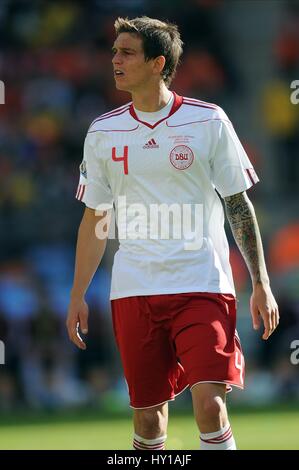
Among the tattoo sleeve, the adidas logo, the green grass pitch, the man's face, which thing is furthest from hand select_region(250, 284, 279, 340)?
the green grass pitch

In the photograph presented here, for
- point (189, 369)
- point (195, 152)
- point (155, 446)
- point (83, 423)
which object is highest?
point (195, 152)

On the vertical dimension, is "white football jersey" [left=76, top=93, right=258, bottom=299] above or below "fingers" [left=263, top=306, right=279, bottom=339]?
above

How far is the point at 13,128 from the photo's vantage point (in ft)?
64.3

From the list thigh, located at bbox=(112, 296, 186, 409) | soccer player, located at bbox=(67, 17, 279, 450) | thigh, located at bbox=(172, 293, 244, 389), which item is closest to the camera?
thigh, located at bbox=(172, 293, 244, 389)

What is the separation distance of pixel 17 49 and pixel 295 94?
Result: 491 cm

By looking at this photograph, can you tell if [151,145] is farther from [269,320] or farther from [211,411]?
[211,411]

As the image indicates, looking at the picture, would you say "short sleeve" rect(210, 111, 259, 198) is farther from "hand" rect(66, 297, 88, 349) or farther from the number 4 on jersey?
"hand" rect(66, 297, 88, 349)

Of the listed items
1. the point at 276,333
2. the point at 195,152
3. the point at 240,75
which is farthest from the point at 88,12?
the point at 195,152

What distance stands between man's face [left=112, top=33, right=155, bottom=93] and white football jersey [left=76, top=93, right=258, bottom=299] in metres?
0.21

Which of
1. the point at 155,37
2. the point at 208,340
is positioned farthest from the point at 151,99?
the point at 208,340

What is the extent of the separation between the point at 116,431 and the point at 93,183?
6.45 m

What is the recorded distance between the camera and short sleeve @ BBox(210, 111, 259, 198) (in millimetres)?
6709

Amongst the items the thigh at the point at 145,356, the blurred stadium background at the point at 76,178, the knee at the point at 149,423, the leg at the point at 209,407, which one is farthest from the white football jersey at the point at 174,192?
the blurred stadium background at the point at 76,178
